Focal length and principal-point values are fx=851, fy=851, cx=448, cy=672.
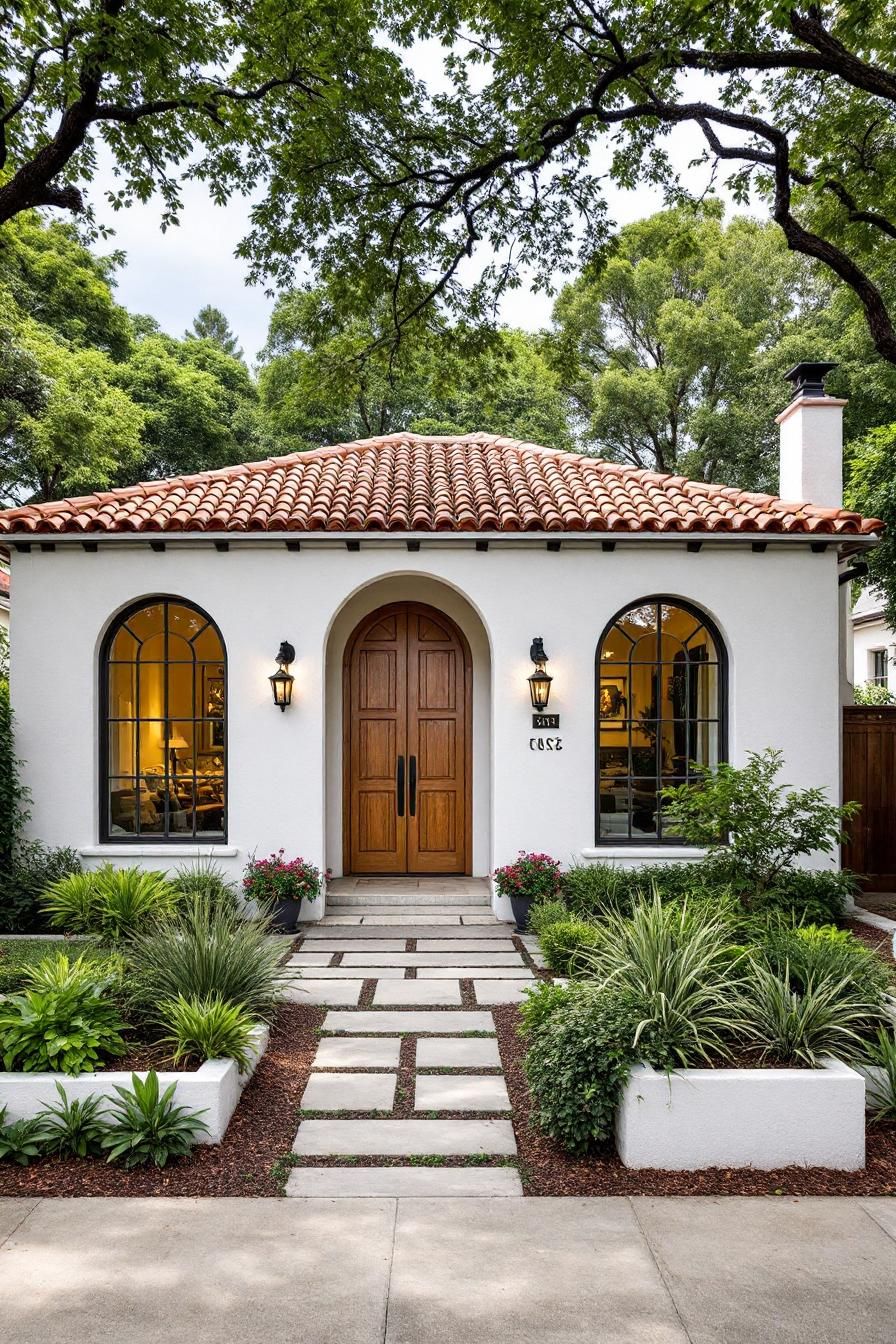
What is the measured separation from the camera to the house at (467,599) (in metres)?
8.48

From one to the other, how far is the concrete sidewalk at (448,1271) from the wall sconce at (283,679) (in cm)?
519

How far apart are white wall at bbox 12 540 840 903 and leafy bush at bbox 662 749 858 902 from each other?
5.00 ft

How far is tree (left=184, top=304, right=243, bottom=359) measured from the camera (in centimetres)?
4444

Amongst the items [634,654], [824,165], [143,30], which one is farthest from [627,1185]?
[824,165]

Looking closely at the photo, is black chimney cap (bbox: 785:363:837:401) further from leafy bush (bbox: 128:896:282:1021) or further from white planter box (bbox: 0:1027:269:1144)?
white planter box (bbox: 0:1027:269:1144)

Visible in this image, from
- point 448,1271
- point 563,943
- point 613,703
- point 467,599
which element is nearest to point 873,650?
point 613,703

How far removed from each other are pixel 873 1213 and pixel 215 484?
8804mm

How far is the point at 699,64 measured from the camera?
730 centimetres

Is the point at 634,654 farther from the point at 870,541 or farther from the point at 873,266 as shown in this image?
the point at 873,266

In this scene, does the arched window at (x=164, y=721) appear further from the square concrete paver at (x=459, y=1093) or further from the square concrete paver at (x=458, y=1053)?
the square concrete paver at (x=459, y=1093)

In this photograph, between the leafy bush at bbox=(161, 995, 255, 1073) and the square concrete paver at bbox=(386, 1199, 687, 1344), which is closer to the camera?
the square concrete paver at bbox=(386, 1199, 687, 1344)

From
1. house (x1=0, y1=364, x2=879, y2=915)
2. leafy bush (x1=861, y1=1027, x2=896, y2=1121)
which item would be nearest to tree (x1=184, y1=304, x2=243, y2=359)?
house (x1=0, y1=364, x2=879, y2=915)

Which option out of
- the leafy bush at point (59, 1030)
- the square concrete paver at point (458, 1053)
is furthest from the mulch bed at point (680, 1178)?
the leafy bush at point (59, 1030)

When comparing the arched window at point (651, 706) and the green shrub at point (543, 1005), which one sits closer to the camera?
the green shrub at point (543, 1005)
